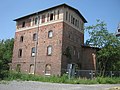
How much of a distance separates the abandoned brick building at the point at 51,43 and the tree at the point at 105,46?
8.67 feet

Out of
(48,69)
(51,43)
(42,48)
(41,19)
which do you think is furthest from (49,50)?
(41,19)

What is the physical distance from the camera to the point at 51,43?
34.7 metres

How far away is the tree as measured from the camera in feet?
Result: 114

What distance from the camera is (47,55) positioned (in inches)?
1372

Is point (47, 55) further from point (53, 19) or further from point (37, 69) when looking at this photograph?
point (53, 19)

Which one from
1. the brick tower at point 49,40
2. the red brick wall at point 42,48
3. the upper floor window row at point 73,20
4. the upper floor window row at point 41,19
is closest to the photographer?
the red brick wall at point 42,48

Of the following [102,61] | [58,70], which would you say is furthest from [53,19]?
[102,61]

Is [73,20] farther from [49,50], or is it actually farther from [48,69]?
[48,69]

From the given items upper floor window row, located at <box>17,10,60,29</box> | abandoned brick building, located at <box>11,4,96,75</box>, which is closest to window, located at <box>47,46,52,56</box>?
abandoned brick building, located at <box>11,4,96,75</box>

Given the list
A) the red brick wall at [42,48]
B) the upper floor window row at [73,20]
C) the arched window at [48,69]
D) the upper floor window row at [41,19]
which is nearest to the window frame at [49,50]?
the red brick wall at [42,48]

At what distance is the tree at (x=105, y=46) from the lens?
114 feet

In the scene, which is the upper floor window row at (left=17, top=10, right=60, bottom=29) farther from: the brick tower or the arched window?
the arched window

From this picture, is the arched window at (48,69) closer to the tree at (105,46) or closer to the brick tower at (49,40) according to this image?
the brick tower at (49,40)

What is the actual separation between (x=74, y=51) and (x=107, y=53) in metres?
6.06
